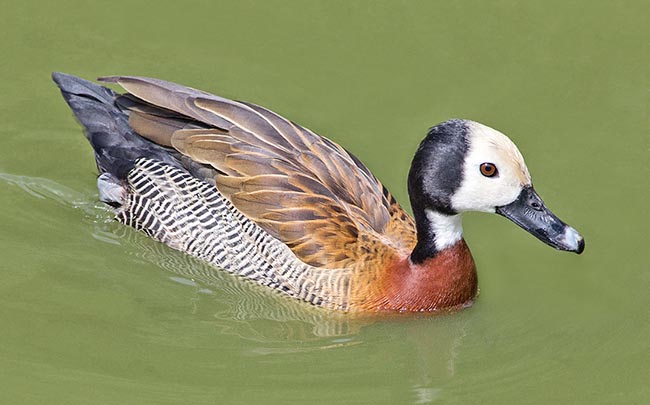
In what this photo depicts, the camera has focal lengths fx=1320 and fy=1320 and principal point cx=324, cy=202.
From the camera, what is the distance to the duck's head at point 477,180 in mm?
9711

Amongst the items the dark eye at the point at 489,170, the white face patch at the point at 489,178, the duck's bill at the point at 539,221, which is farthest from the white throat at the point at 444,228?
the dark eye at the point at 489,170

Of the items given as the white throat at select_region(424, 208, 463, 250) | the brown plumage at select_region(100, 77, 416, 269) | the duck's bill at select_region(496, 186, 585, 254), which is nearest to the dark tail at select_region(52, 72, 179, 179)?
the brown plumage at select_region(100, 77, 416, 269)

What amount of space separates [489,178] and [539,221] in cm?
53

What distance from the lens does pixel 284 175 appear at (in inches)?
420

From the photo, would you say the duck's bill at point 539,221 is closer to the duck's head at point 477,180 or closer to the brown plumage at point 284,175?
the duck's head at point 477,180

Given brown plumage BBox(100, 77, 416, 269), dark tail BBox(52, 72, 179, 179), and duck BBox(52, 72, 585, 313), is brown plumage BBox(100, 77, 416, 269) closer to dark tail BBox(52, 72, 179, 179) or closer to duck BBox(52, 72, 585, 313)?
duck BBox(52, 72, 585, 313)

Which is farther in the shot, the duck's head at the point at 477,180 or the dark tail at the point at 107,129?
the dark tail at the point at 107,129

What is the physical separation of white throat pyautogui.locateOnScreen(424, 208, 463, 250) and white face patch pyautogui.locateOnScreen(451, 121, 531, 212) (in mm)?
238

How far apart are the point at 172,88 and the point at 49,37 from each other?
10.2ft

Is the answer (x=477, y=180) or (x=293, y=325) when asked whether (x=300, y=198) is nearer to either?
(x=293, y=325)

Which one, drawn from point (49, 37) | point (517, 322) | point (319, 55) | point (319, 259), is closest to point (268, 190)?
point (319, 259)

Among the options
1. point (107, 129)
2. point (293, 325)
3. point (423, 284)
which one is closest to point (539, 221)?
point (423, 284)

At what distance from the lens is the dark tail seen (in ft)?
37.7

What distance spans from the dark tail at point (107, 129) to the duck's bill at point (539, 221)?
10.2 ft
